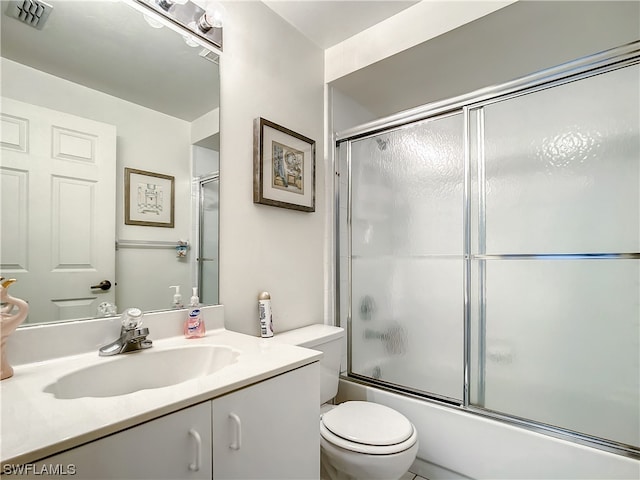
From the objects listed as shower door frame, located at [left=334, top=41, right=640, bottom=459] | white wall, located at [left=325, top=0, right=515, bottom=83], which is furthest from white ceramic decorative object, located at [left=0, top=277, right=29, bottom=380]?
white wall, located at [left=325, top=0, right=515, bottom=83]

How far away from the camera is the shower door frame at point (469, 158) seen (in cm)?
128

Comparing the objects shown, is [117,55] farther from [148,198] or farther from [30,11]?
[148,198]

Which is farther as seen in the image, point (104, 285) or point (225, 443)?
point (104, 285)

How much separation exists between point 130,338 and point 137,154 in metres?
0.62

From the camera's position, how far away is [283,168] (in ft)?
5.59

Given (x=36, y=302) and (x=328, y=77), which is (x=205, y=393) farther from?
(x=328, y=77)

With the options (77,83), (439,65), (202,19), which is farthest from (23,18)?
(439,65)

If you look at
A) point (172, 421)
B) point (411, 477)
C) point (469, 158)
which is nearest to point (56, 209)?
point (172, 421)

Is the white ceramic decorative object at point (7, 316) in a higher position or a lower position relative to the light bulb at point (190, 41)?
lower

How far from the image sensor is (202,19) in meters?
1.38

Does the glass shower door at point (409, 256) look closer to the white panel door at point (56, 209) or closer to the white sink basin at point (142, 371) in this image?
the white sink basin at point (142, 371)

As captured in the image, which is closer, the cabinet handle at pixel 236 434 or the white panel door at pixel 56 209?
the cabinet handle at pixel 236 434
